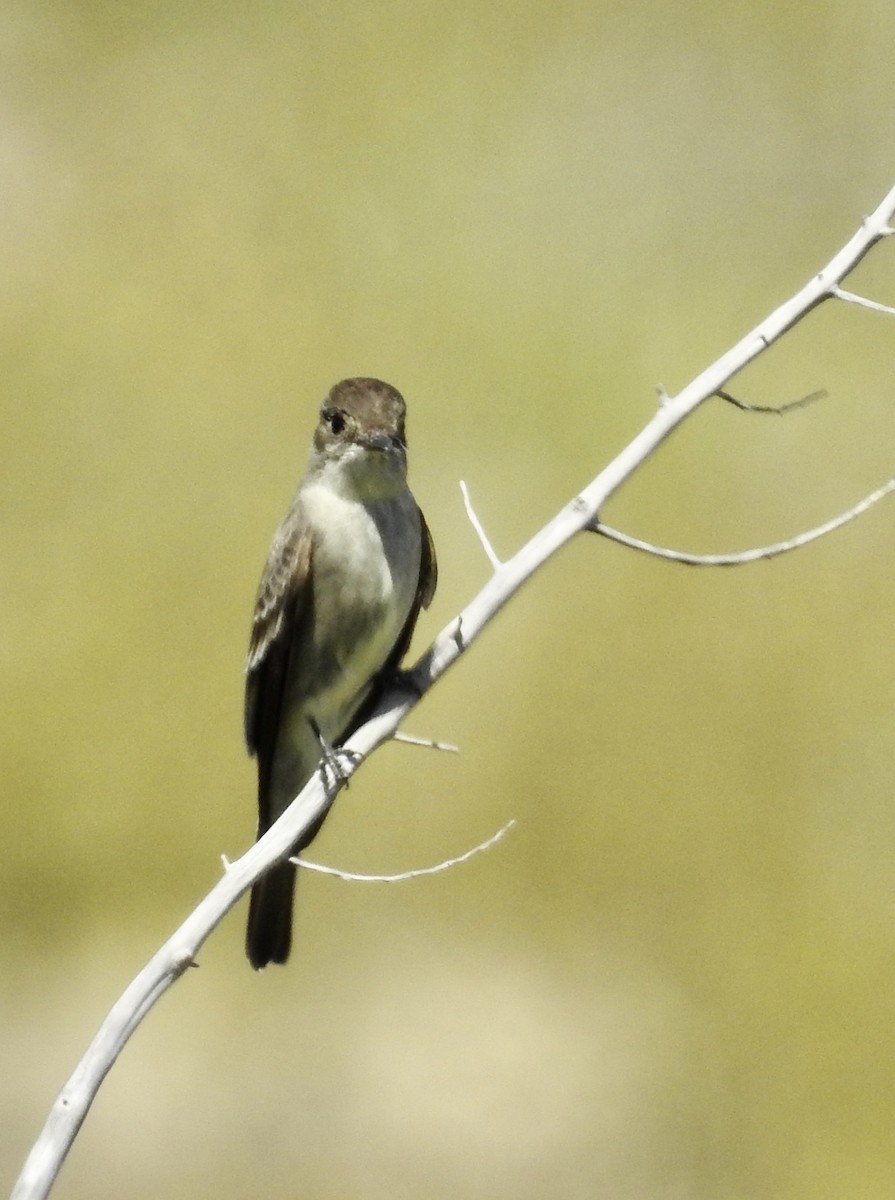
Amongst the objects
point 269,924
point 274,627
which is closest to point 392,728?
point 274,627

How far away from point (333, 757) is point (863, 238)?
1.51 meters

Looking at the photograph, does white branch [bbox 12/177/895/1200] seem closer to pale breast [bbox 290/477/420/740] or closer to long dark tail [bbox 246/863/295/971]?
pale breast [bbox 290/477/420/740]

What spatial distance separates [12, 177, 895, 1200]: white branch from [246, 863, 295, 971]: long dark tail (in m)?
1.14

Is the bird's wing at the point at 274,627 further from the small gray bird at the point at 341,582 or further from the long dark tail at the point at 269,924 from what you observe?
the long dark tail at the point at 269,924

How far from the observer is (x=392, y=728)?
9.61 feet

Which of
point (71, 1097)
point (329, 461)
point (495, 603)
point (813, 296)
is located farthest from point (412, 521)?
point (71, 1097)

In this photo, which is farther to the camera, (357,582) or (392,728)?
(357,582)

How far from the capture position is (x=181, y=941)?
7.71 ft

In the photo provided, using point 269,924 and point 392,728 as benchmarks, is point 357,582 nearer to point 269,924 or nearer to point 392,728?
point 392,728

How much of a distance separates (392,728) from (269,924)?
1.24 metres

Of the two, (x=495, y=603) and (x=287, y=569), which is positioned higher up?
(x=495, y=603)

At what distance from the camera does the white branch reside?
219 cm

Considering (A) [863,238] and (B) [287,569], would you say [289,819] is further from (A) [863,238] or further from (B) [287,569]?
(A) [863,238]

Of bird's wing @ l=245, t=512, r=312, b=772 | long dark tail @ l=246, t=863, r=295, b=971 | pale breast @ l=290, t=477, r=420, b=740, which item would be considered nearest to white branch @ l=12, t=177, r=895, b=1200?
pale breast @ l=290, t=477, r=420, b=740
